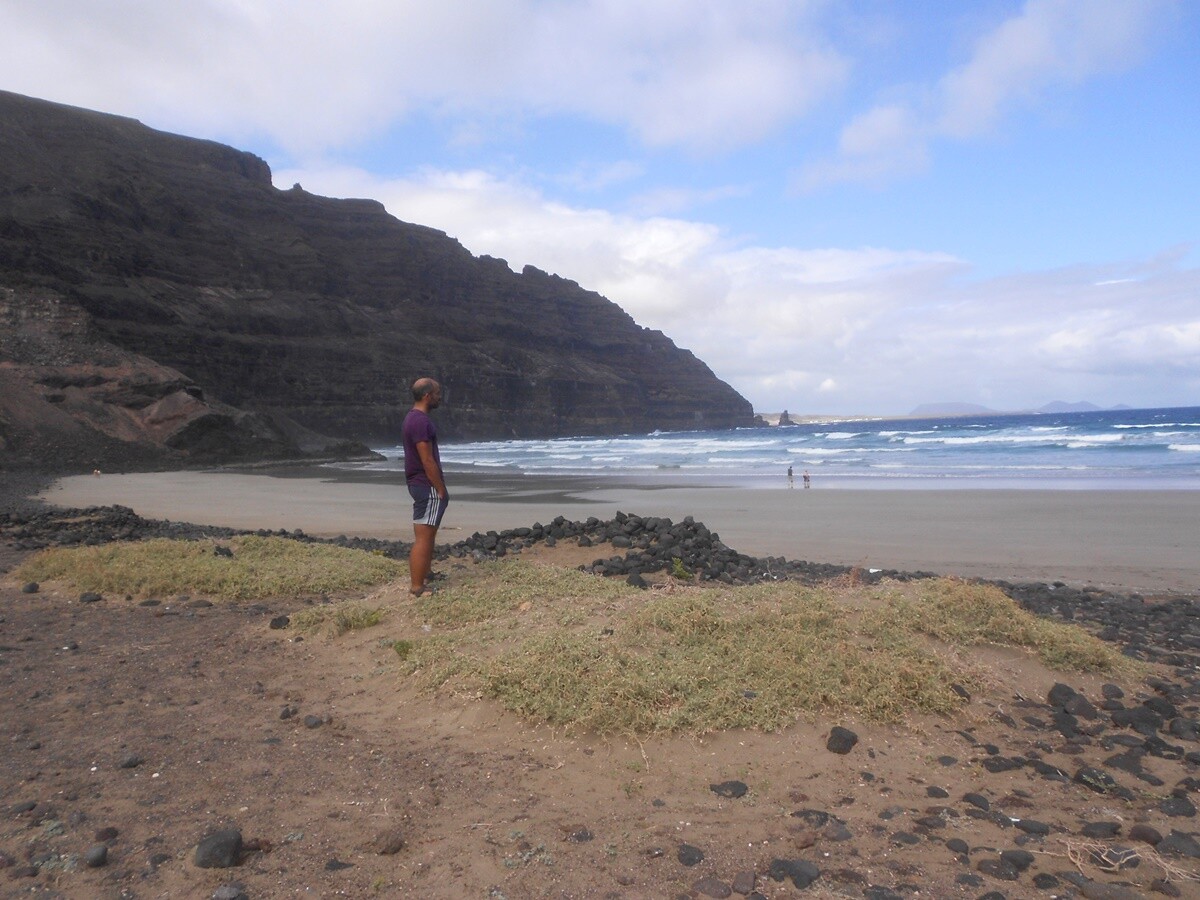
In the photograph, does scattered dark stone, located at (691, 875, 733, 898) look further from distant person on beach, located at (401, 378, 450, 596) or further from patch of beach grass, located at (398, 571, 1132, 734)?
distant person on beach, located at (401, 378, 450, 596)

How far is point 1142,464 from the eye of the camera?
105ft

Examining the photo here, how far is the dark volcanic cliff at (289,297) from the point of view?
5769cm

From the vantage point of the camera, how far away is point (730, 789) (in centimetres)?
345

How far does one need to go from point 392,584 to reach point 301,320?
75.2 m

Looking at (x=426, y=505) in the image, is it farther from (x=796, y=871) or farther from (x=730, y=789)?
(x=796, y=871)

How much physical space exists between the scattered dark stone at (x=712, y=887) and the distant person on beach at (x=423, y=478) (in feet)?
12.9

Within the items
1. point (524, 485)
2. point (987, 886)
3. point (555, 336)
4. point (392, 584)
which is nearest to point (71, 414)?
point (524, 485)

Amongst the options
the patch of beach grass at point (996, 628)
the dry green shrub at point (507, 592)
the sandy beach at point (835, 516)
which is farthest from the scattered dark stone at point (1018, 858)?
the sandy beach at point (835, 516)

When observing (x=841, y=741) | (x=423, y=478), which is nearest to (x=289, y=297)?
(x=423, y=478)

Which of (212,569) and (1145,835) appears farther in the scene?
(212,569)

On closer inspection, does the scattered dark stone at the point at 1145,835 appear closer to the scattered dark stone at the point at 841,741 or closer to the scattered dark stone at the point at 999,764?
the scattered dark stone at the point at 999,764

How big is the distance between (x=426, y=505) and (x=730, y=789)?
3.71 meters

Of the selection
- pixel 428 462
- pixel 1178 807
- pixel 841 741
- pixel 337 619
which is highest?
pixel 428 462

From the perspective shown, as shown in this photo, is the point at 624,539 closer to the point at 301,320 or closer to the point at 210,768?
the point at 210,768
